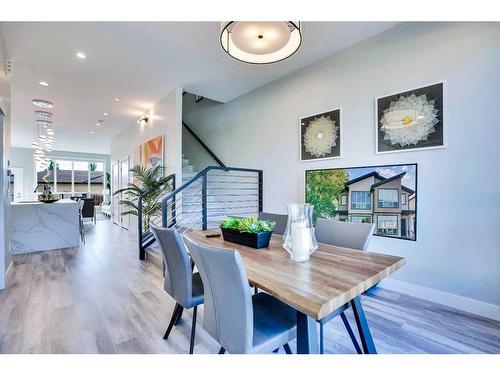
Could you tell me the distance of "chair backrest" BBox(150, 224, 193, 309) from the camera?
60.1 inches

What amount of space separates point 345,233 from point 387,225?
106 centimetres

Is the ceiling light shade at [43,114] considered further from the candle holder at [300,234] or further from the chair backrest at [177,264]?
the candle holder at [300,234]

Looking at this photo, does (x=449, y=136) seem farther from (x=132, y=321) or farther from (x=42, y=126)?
(x=42, y=126)

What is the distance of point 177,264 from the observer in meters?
1.61

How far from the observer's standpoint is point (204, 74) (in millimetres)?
3826

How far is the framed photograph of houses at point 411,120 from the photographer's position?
2.38 metres

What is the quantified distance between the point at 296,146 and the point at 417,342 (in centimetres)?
261

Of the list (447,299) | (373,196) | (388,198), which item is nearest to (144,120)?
(373,196)

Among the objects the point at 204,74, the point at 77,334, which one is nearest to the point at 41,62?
the point at 204,74

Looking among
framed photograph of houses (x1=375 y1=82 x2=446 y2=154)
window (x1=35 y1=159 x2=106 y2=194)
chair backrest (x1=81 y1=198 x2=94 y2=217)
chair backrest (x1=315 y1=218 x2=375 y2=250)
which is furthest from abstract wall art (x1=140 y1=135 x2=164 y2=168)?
window (x1=35 y1=159 x2=106 y2=194)

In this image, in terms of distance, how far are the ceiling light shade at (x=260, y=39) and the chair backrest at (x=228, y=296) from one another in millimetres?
1466

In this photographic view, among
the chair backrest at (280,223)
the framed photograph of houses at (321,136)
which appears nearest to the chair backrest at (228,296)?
the chair backrest at (280,223)

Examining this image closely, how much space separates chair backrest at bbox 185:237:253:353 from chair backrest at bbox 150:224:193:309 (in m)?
0.30

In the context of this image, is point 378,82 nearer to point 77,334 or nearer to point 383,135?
point 383,135
